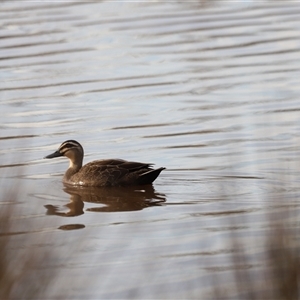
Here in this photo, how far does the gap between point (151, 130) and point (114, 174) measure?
6.39 ft

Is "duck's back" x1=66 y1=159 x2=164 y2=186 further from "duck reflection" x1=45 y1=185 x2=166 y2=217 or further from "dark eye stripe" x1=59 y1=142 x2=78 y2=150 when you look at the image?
"dark eye stripe" x1=59 y1=142 x2=78 y2=150

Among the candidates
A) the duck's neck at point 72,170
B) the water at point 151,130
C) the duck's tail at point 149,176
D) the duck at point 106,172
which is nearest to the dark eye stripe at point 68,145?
the duck at point 106,172

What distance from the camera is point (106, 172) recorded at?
10625mm

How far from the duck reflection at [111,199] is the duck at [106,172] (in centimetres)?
7

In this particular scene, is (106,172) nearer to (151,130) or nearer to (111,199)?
(111,199)

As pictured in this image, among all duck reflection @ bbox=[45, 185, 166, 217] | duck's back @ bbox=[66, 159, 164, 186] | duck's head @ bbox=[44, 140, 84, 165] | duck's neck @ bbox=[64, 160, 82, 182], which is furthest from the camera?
duck's head @ bbox=[44, 140, 84, 165]

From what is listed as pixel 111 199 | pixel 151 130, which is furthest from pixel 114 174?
pixel 151 130

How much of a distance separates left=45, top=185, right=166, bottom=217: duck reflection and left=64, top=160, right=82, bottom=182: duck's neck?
235 mm

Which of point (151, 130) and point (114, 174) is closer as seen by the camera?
point (114, 174)

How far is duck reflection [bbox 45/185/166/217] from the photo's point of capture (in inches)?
380

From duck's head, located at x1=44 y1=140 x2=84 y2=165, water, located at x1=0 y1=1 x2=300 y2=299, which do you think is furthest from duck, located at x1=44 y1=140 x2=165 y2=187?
water, located at x1=0 y1=1 x2=300 y2=299

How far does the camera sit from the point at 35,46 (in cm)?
1789

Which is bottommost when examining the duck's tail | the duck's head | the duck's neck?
the duck's tail

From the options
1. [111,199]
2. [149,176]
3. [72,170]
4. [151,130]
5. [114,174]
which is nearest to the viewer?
[111,199]
